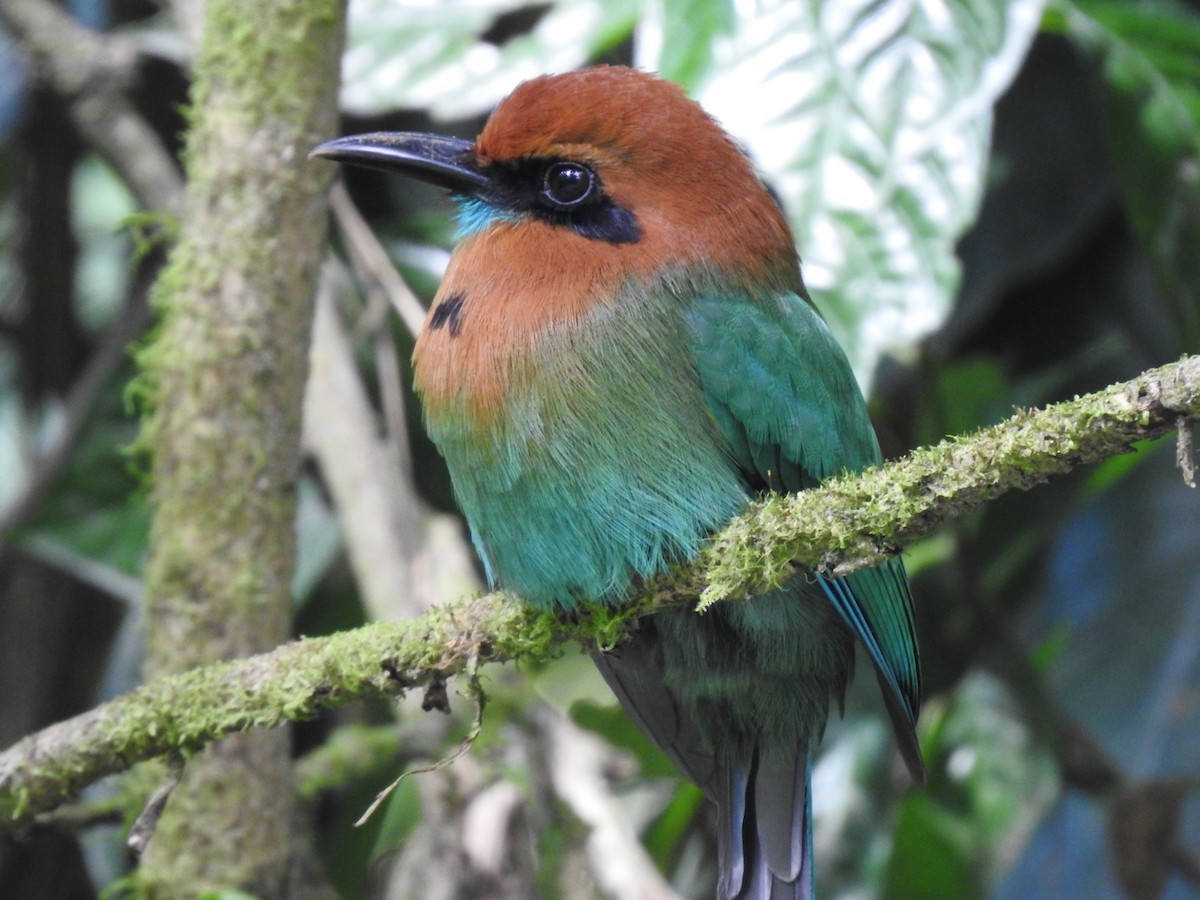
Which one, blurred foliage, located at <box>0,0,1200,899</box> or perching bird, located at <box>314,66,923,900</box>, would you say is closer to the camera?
perching bird, located at <box>314,66,923,900</box>

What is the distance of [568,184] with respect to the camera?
82.4 inches

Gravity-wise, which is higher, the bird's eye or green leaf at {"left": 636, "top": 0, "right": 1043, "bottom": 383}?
the bird's eye

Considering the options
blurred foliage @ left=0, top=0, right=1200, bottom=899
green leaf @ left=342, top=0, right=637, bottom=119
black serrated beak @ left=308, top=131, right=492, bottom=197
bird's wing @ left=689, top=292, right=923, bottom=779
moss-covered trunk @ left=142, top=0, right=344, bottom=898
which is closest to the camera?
bird's wing @ left=689, top=292, right=923, bottom=779

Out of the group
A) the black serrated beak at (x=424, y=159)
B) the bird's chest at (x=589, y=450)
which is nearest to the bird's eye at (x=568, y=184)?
the black serrated beak at (x=424, y=159)

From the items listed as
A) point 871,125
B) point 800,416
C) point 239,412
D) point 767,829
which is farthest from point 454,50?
point 767,829

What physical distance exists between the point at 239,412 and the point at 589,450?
2.70 feet

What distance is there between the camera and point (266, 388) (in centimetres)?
241

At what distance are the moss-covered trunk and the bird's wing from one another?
86cm

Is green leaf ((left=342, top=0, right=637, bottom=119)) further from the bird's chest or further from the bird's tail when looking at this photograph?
the bird's tail

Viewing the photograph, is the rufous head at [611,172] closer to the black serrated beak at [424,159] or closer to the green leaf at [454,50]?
the black serrated beak at [424,159]

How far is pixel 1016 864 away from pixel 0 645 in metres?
2.64

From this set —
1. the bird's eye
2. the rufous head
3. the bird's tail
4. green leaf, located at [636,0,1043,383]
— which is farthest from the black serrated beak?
the bird's tail

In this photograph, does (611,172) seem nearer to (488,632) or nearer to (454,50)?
(488,632)

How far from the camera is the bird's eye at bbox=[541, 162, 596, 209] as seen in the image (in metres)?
2.08
